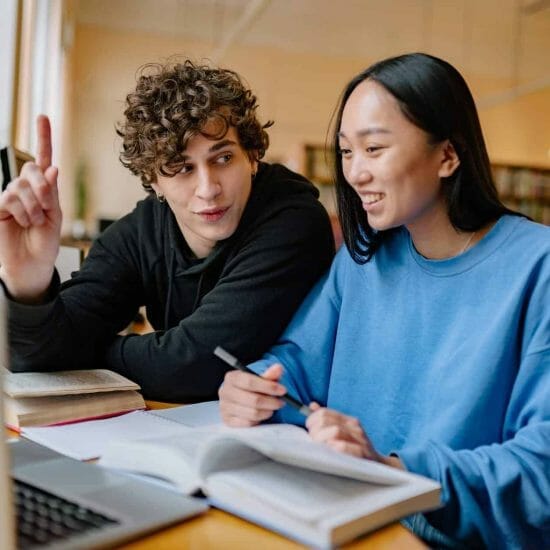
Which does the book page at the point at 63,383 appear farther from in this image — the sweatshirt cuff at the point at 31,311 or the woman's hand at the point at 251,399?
the woman's hand at the point at 251,399

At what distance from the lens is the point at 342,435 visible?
2.87 feet

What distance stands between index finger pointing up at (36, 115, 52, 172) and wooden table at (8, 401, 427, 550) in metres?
0.74

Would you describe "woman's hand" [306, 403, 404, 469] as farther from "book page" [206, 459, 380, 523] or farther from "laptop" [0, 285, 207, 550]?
"laptop" [0, 285, 207, 550]

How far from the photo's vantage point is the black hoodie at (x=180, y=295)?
1.36 metres

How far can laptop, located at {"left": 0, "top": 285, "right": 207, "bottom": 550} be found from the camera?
0.57 meters

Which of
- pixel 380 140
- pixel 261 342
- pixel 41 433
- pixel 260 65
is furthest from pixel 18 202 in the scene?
pixel 260 65

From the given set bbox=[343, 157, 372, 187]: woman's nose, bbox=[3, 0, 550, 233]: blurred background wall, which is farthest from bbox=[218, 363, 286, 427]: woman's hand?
bbox=[3, 0, 550, 233]: blurred background wall

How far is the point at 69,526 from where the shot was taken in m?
0.68

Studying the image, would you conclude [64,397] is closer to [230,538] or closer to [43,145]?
[43,145]

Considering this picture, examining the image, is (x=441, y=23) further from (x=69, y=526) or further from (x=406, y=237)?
(x=69, y=526)

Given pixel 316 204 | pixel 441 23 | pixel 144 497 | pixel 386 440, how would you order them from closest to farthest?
pixel 144 497
pixel 386 440
pixel 316 204
pixel 441 23

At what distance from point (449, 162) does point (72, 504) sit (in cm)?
80

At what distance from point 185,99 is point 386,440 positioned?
777 millimetres

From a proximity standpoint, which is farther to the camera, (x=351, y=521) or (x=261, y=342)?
(x=261, y=342)
